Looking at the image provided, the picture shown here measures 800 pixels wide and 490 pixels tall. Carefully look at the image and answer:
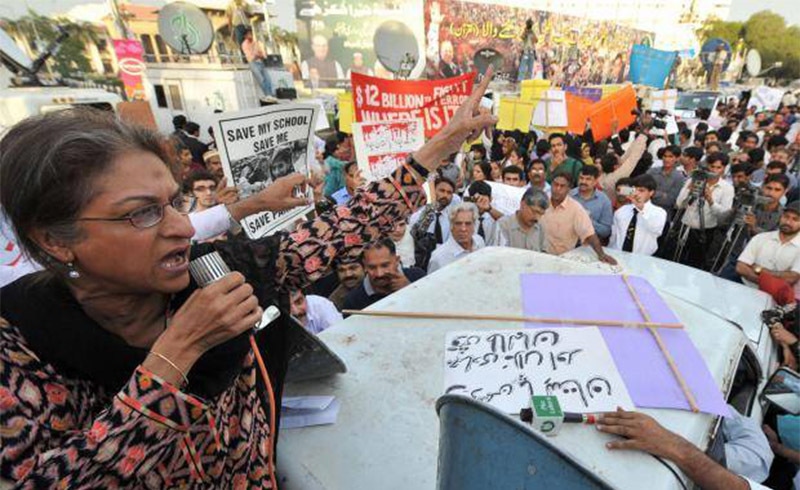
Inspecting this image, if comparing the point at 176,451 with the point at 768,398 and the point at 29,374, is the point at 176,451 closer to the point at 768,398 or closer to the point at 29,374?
the point at 29,374

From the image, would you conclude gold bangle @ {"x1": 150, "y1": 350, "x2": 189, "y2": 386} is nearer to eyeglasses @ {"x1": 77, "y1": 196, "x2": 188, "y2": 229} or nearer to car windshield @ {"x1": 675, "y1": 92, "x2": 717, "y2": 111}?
eyeglasses @ {"x1": 77, "y1": 196, "x2": 188, "y2": 229}

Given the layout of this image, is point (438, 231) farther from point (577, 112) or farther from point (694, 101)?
point (694, 101)

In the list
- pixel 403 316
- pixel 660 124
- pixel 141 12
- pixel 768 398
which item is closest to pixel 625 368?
pixel 403 316

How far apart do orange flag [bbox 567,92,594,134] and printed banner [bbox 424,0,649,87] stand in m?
18.7

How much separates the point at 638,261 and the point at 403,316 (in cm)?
317

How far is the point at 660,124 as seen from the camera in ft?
33.8

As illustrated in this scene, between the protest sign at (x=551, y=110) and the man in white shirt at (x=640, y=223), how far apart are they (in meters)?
4.03

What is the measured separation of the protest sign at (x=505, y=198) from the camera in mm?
5059

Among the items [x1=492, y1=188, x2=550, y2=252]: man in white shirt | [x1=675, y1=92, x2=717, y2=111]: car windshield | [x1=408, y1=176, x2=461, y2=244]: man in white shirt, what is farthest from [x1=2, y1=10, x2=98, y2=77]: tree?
[x1=675, y1=92, x2=717, y2=111]: car windshield

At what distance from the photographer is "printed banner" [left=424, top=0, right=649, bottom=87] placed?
29873 millimetres

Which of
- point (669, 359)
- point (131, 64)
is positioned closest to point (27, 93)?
point (131, 64)

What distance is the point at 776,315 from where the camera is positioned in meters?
3.09

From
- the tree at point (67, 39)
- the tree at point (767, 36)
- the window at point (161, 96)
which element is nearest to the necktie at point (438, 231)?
the window at point (161, 96)

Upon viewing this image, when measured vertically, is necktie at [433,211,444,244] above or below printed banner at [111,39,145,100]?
below
